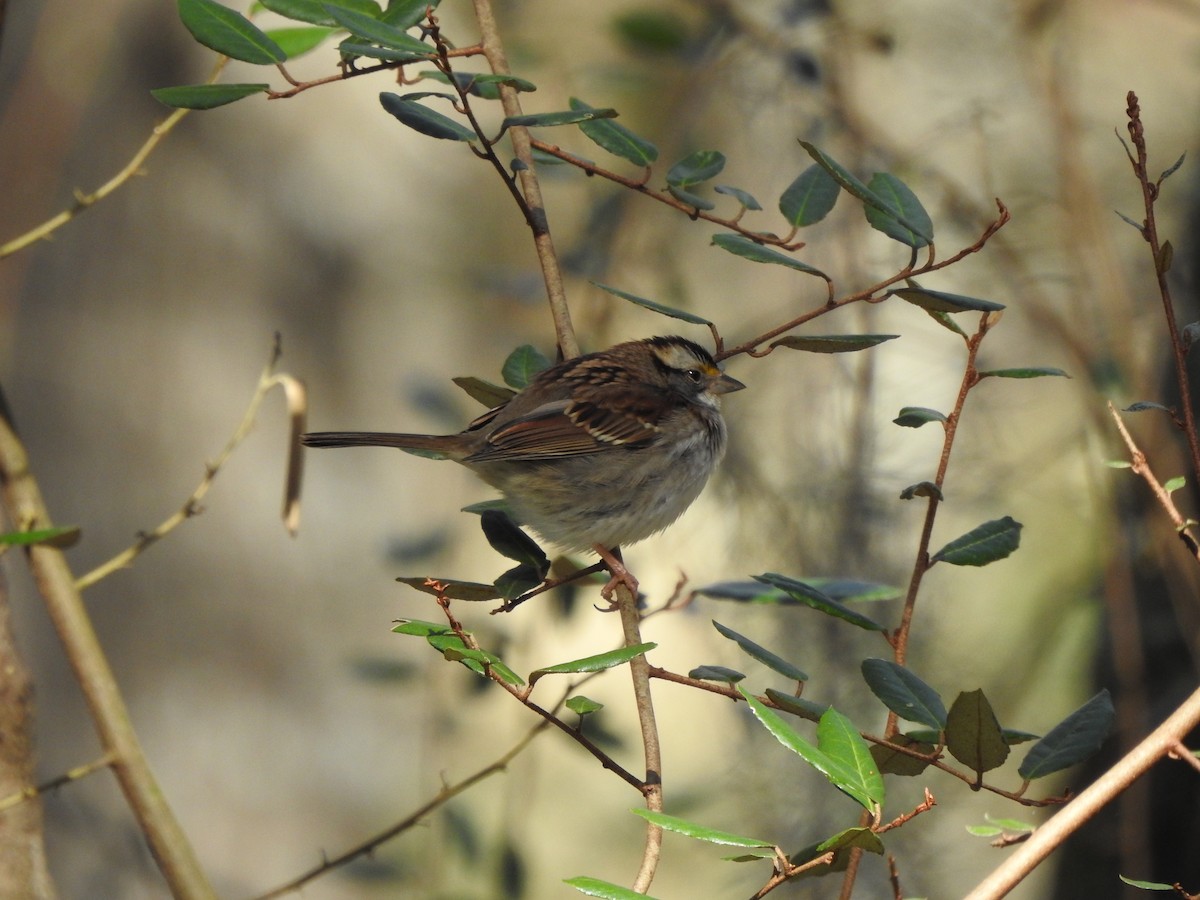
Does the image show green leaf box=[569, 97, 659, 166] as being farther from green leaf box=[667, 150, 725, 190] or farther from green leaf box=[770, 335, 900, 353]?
green leaf box=[770, 335, 900, 353]

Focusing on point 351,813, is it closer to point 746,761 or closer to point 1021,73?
point 746,761

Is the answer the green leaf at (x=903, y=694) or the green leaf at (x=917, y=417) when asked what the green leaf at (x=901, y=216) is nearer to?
the green leaf at (x=917, y=417)

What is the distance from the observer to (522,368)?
205cm

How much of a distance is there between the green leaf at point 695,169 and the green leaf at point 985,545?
2.09 feet

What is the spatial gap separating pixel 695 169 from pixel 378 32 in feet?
1.94

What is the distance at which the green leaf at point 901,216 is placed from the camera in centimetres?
148

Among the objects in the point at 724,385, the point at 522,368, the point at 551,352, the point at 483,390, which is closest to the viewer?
the point at 483,390

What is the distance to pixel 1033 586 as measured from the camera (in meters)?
3.97

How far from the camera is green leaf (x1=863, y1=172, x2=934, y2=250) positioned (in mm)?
1477

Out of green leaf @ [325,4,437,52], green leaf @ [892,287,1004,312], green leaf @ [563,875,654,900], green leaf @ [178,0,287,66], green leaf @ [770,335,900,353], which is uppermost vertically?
green leaf @ [178,0,287,66]

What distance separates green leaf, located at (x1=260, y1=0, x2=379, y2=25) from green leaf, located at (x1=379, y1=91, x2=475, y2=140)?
0.11 m

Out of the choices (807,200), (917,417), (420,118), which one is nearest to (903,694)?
(917,417)

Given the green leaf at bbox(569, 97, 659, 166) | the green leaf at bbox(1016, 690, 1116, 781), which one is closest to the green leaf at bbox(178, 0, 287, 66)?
the green leaf at bbox(569, 97, 659, 166)

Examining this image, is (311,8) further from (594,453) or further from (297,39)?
(594,453)
